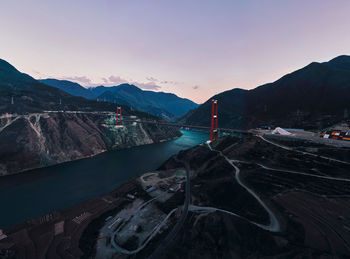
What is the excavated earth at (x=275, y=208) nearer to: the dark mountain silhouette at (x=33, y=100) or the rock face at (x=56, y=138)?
the rock face at (x=56, y=138)

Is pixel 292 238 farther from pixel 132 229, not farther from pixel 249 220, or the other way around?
pixel 132 229

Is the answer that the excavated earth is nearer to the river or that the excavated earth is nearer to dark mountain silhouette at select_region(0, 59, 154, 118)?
the river

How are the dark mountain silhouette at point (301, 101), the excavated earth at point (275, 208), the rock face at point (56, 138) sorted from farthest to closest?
the dark mountain silhouette at point (301, 101)
the rock face at point (56, 138)
the excavated earth at point (275, 208)

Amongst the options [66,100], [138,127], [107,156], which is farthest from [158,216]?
[66,100]

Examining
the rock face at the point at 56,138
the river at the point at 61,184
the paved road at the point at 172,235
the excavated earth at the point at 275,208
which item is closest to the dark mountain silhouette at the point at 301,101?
the excavated earth at the point at 275,208

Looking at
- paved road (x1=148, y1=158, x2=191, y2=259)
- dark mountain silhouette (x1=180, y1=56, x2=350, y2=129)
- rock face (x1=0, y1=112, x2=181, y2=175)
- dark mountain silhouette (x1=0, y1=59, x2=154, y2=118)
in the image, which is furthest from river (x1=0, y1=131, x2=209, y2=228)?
dark mountain silhouette (x1=180, y1=56, x2=350, y2=129)

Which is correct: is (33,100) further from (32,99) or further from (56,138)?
(56,138)
